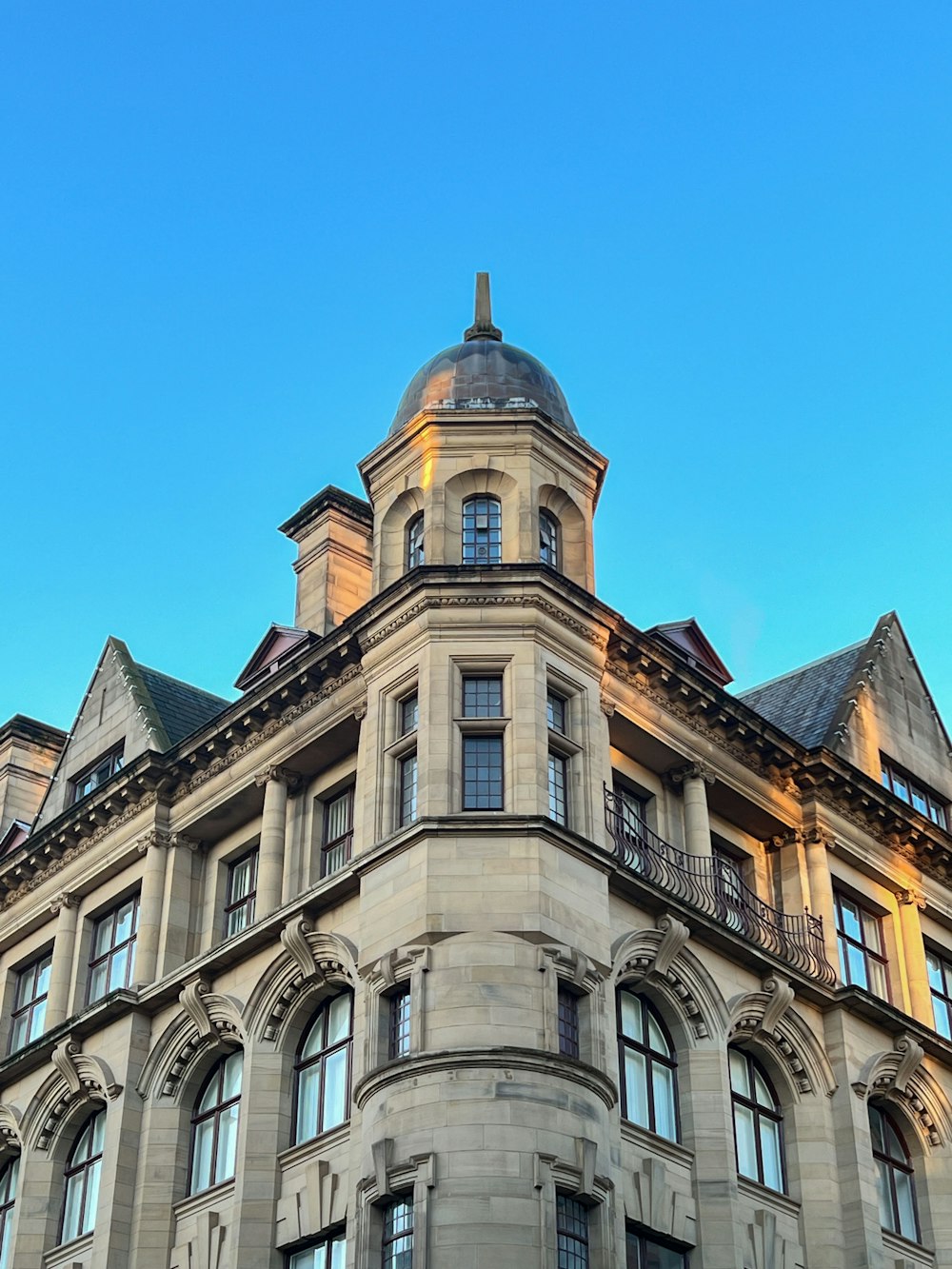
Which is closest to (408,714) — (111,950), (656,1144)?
(656,1144)

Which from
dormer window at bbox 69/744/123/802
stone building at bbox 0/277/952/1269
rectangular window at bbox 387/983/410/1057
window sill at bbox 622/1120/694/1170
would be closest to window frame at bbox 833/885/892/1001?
stone building at bbox 0/277/952/1269

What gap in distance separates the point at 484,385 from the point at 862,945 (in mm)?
13105

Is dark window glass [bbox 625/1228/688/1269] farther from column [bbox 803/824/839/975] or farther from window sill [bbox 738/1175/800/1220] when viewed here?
column [bbox 803/824/839/975]

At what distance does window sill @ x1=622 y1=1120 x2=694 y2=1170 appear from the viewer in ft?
107

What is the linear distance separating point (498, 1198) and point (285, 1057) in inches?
280

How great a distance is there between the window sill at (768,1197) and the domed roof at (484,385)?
46.0 feet

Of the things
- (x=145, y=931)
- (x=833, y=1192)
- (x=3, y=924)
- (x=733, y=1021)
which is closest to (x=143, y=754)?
(x=145, y=931)

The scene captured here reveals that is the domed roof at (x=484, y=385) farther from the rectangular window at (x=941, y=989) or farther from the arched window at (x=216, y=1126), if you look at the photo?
the rectangular window at (x=941, y=989)

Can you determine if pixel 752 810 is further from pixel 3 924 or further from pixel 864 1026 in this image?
pixel 3 924

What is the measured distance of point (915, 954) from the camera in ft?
135

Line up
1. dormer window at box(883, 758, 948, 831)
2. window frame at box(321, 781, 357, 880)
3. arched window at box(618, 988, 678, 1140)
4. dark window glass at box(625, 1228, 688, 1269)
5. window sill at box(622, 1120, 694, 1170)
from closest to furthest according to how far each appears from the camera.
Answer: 1. dark window glass at box(625, 1228, 688, 1269)
2. window sill at box(622, 1120, 694, 1170)
3. arched window at box(618, 988, 678, 1140)
4. window frame at box(321, 781, 357, 880)
5. dormer window at box(883, 758, 948, 831)

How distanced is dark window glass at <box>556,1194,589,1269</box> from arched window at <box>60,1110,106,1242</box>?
10708 mm

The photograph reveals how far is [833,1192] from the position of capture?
116 feet

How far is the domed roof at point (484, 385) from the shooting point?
3900 centimetres
